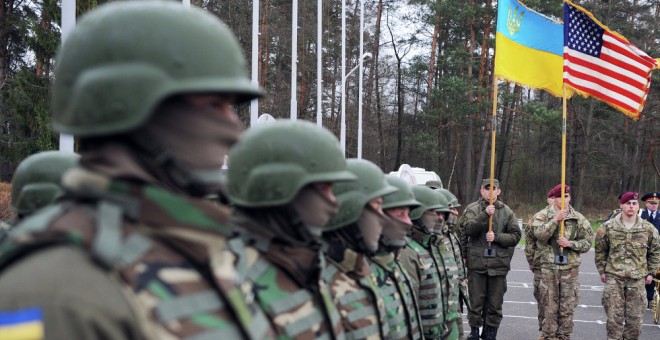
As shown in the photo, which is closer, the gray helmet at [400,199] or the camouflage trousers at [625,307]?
the gray helmet at [400,199]

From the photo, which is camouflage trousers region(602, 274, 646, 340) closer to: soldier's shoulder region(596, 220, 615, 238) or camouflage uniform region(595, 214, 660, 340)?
camouflage uniform region(595, 214, 660, 340)

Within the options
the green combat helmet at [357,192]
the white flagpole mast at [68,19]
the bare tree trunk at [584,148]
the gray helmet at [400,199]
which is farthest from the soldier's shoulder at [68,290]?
the bare tree trunk at [584,148]

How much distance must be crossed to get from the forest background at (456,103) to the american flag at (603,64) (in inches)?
634

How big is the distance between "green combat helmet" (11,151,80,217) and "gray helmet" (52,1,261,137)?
1.94 meters

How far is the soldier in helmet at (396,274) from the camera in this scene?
12.8 ft

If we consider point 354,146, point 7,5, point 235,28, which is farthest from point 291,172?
point 354,146

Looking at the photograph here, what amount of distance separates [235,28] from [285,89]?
5.06 meters

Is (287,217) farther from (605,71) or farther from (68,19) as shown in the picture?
(605,71)

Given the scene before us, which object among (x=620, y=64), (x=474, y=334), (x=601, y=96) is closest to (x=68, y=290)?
(x=474, y=334)

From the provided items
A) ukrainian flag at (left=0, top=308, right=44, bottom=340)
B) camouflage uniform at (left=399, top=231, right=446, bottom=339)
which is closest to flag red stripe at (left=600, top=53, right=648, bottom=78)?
camouflage uniform at (left=399, top=231, right=446, bottom=339)

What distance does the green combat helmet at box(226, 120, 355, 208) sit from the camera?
9.05 feet

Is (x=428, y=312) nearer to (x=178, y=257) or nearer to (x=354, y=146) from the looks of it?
(x=178, y=257)

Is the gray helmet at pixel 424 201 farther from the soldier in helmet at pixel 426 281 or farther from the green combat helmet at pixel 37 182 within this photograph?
the green combat helmet at pixel 37 182

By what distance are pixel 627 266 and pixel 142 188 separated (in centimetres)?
888
